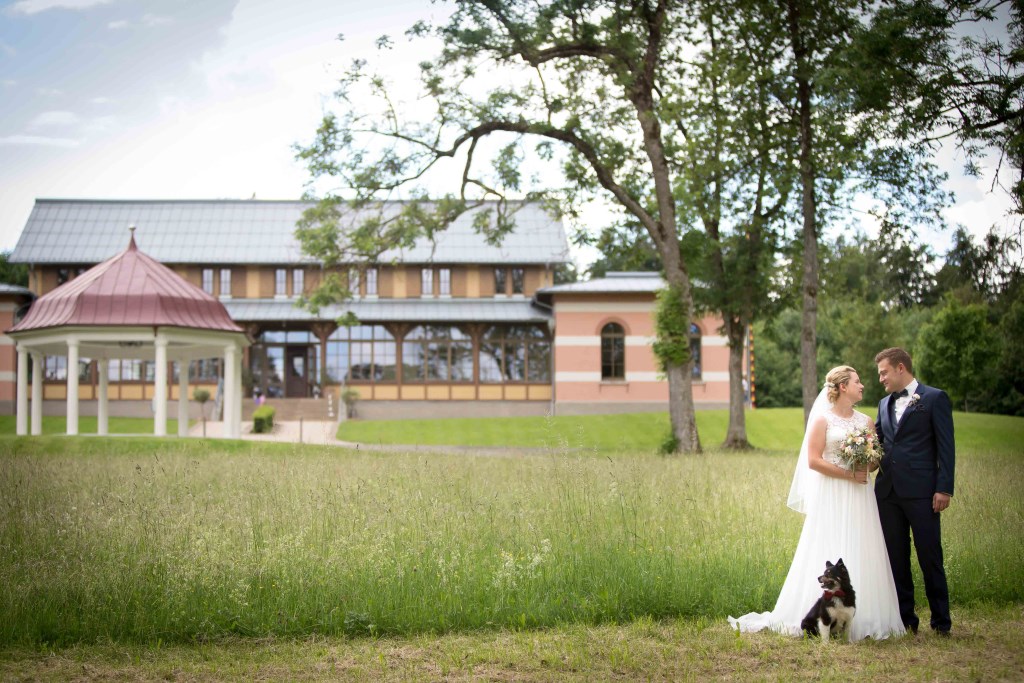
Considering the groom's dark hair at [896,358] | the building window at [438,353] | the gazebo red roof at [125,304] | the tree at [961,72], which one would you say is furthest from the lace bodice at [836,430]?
the building window at [438,353]

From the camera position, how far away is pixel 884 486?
639 centimetres

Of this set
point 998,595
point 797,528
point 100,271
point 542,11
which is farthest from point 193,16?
point 100,271

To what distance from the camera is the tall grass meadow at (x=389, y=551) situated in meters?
6.37

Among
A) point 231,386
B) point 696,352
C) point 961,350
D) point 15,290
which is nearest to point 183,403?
point 231,386

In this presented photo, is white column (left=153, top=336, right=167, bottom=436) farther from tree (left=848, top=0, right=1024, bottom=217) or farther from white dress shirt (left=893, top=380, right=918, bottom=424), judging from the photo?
white dress shirt (left=893, top=380, right=918, bottom=424)

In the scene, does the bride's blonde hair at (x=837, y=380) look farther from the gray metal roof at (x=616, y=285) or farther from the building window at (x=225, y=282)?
the building window at (x=225, y=282)

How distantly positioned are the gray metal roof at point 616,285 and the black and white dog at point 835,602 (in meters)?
28.0

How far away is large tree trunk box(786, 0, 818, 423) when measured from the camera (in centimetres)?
1717

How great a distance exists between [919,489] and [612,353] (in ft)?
96.1

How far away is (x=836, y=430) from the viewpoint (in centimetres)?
633

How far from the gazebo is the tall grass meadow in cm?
1279

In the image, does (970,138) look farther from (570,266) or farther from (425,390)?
(570,266)

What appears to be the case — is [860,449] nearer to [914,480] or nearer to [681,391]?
[914,480]

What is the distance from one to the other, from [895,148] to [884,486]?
11.2m
